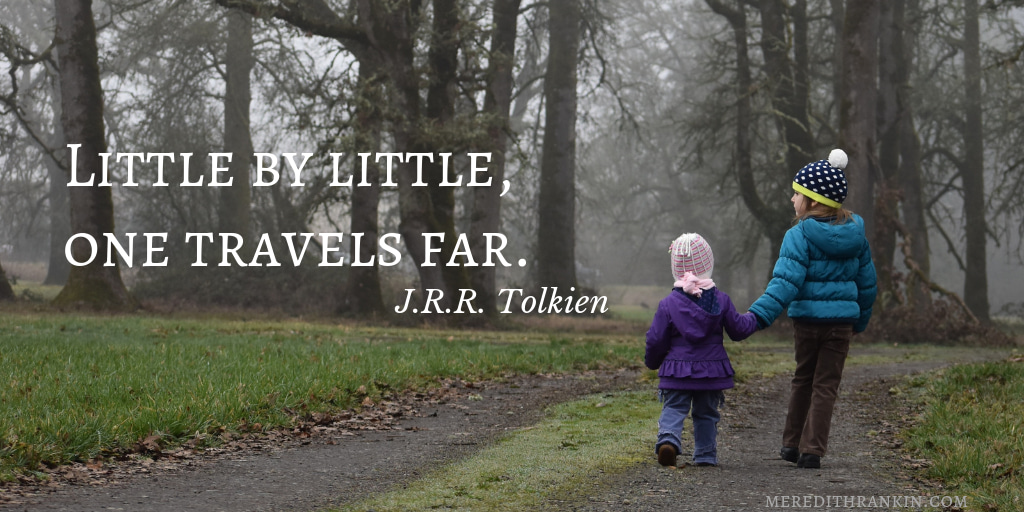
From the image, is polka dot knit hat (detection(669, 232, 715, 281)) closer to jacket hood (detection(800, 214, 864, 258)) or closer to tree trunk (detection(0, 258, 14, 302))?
jacket hood (detection(800, 214, 864, 258))

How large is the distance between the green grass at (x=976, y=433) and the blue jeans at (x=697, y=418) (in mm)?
1334

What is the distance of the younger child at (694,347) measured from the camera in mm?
6562

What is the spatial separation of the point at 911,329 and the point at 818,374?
16.0 metres

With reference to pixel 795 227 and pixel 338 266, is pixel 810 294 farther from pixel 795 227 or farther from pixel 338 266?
pixel 338 266

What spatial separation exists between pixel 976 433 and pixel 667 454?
8.87ft

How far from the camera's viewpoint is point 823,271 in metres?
6.72

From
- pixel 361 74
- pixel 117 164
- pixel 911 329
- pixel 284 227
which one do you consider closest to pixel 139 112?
pixel 117 164

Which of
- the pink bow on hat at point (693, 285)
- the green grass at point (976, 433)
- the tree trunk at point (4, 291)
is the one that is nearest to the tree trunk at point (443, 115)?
the tree trunk at point (4, 291)

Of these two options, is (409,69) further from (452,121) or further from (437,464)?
(437,464)

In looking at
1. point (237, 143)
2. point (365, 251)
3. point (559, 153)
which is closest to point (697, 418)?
point (365, 251)

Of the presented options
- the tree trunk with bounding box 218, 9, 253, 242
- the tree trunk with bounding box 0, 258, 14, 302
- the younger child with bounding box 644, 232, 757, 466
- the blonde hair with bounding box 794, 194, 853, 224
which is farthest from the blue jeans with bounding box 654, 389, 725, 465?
the tree trunk with bounding box 218, 9, 253, 242

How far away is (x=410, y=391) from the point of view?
10.2 metres

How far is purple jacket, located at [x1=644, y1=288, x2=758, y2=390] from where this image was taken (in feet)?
21.5

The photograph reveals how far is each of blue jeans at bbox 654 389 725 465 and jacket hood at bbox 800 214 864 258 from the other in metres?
1.13
